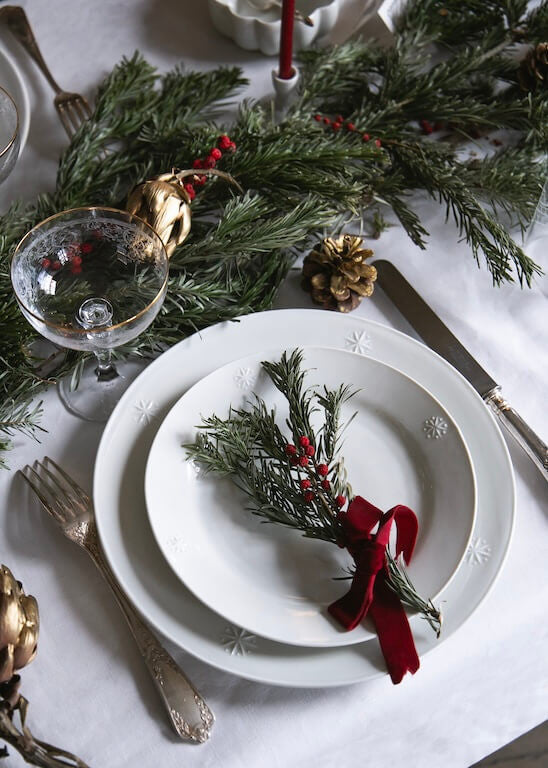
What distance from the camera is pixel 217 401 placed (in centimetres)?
78

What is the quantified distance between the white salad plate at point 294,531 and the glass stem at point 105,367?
4.4 inches

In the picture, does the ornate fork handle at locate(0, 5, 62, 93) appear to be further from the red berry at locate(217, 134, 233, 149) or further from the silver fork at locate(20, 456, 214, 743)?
the silver fork at locate(20, 456, 214, 743)

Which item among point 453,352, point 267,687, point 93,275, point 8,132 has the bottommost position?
point 267,687

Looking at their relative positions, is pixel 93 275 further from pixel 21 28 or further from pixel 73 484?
pixel 21 28

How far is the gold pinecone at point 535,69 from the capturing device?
1013 mm

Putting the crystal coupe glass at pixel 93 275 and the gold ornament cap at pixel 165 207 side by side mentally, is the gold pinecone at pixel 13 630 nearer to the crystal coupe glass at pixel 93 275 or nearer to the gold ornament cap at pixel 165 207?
the crystal coupe glass at pixel 93 275

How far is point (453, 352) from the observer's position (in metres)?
0.86

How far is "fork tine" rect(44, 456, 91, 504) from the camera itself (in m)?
0.75

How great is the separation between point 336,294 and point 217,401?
7.9 inches

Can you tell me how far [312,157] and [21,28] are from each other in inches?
20.7

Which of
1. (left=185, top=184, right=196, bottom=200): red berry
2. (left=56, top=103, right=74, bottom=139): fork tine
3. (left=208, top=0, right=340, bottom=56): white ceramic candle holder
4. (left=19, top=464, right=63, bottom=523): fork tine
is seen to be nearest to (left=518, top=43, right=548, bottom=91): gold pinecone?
(left=208, top=0, right=340, bottom=56): white ceramic candle holder

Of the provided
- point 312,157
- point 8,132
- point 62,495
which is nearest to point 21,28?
point 8,132

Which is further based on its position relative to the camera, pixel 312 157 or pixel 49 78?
pixel 49 78

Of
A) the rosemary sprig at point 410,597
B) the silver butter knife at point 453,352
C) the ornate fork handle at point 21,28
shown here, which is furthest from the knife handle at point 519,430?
the ornate fork handle at point 21,28
